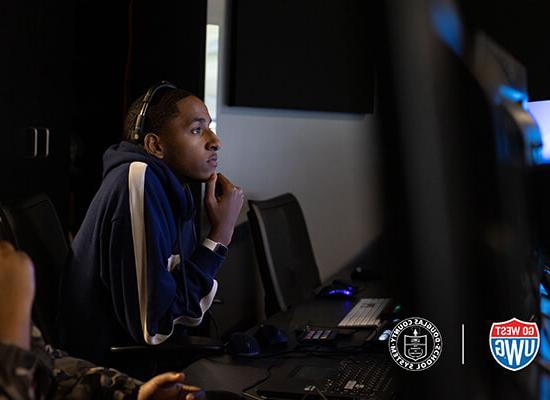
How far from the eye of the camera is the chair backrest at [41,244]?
1497 millimetres

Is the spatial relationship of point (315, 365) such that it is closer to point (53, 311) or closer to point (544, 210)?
point (53, 311)

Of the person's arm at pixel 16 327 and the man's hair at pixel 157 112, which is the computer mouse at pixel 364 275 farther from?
the person's arm at pixel 16 327

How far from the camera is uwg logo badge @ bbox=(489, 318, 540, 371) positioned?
1.54ft

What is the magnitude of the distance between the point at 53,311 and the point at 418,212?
1352 millimetres

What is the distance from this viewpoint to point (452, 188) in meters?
0.39

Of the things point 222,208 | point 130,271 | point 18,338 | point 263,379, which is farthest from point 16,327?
point 222,208

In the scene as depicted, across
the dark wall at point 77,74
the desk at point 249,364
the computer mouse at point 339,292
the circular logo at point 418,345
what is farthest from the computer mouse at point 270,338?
the dark wall at point 77,74

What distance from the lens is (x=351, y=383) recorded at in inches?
51.5

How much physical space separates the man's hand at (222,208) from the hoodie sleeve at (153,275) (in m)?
0.15

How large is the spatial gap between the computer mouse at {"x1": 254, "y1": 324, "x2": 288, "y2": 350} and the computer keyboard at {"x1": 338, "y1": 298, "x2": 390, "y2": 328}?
24 cm

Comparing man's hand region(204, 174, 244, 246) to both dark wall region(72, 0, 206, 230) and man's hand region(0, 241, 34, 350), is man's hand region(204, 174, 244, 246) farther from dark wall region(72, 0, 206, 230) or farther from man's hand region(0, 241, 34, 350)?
man's hand region(0, 241, 34, 350)

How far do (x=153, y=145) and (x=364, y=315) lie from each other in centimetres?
65

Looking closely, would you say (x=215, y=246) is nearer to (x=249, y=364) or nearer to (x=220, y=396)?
(x=249, y=364)

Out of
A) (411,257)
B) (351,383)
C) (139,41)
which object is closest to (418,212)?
(411,257)
